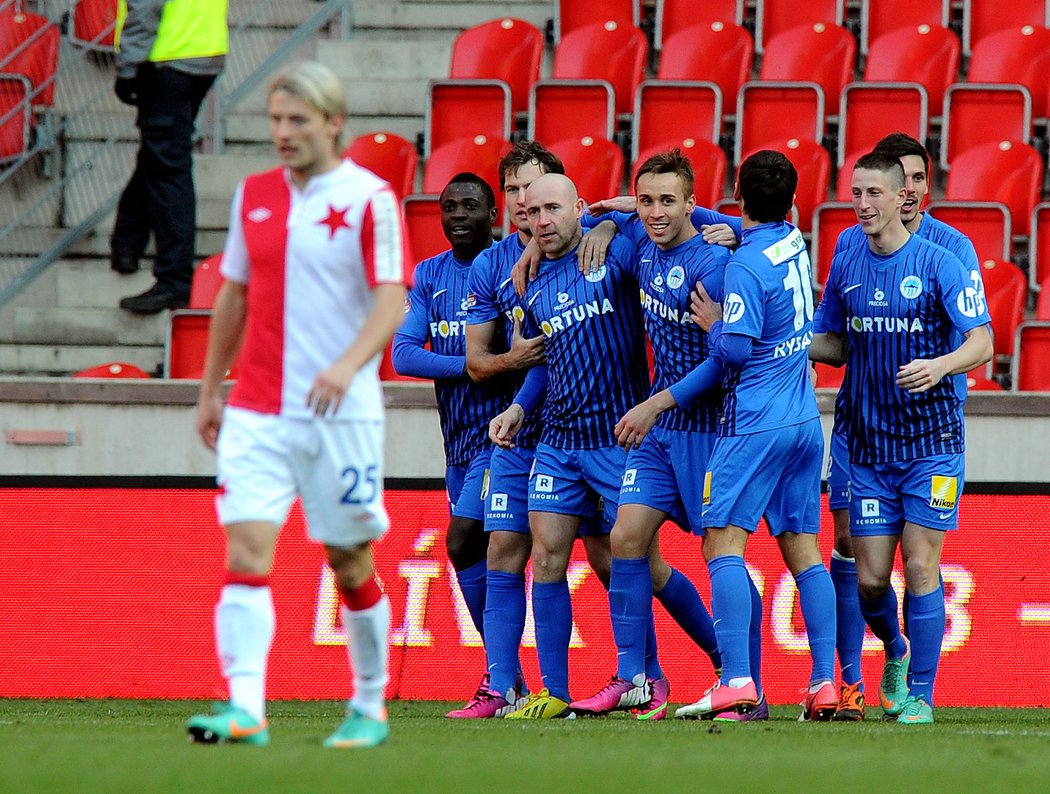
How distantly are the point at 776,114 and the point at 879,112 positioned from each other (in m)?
0.67

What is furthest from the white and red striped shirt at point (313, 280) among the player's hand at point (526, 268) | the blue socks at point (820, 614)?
the blue socks at point (820, 614)

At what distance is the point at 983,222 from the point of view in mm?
10867

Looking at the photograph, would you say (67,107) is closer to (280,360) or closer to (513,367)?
(513,367)

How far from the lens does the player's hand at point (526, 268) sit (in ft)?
24.2

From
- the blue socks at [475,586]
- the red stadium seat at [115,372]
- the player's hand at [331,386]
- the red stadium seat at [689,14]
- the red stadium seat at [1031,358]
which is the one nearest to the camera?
the player's hand at [331,386]

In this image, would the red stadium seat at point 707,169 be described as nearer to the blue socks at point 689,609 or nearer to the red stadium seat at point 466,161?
the red stadium seat at point 466,161

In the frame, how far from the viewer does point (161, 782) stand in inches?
162

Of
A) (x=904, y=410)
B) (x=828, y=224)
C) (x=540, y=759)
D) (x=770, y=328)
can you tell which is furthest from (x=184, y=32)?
(x=540, y=759)

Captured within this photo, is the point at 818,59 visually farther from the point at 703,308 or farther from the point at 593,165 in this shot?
the point at 703,308

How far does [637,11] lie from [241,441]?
904cm

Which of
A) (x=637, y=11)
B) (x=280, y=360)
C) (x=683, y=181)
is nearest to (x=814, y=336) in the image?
(x=683, y=181)

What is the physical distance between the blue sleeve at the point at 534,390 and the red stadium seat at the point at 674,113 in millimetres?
4722

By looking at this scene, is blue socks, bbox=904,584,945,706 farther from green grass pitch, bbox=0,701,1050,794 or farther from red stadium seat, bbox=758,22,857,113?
red stadium seat, bbox=758,22,857,113

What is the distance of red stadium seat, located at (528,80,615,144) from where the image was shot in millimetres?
12000
